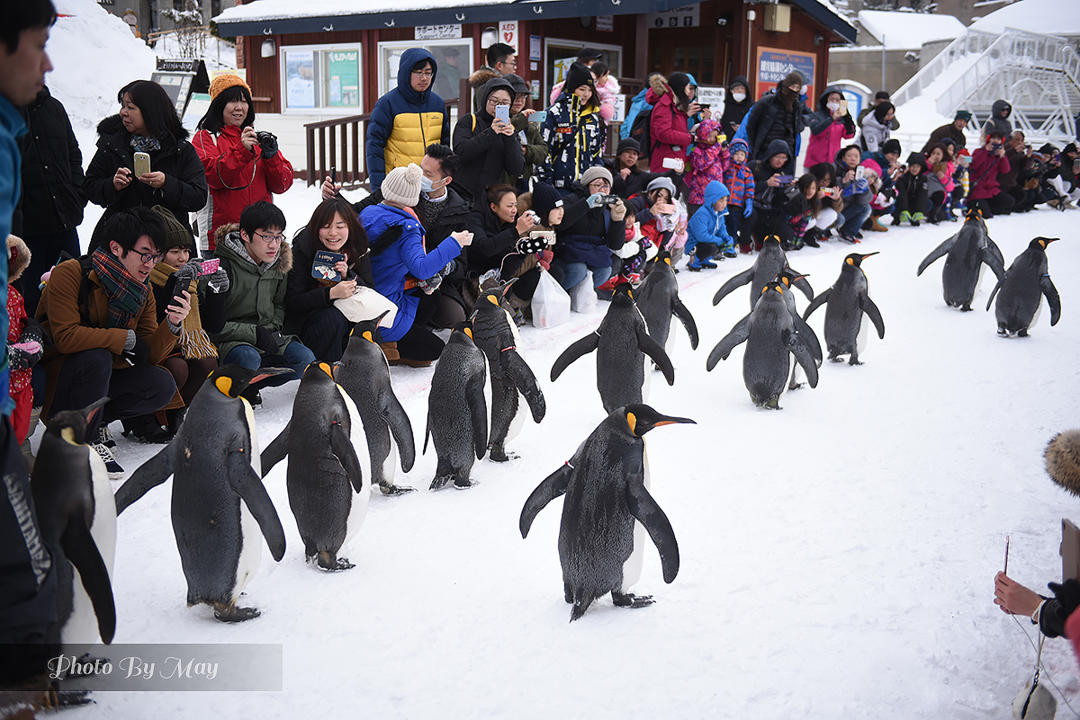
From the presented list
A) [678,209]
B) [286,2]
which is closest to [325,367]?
[678,209]

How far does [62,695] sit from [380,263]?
2.97m

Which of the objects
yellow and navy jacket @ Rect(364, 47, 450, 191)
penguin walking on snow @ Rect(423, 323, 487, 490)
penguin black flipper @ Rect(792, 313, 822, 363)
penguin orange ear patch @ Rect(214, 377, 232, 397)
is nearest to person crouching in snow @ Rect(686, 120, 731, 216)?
yellow and navy jacket @ Rect(364, 47, 450, 191)

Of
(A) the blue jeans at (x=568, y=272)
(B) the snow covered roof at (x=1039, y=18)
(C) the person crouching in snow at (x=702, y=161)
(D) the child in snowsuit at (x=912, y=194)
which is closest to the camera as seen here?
(A) the blue jeans at (x=568, y=272)

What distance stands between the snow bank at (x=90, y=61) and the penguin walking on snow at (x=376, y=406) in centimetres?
990

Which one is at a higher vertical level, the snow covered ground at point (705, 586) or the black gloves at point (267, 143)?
the black gloves at point (267, 143)

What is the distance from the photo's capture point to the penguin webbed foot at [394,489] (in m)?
3.16

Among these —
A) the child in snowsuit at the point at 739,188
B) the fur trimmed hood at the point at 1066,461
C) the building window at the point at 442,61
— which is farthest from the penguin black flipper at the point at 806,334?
the building window at the point at 442,61

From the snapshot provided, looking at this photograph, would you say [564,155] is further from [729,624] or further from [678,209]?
[729,624]

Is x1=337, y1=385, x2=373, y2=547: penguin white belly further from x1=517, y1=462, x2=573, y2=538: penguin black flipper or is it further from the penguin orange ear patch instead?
x1=517, y1=462, x2=573, y2=538: penguin black flipper

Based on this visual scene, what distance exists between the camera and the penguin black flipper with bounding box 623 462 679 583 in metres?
2.20

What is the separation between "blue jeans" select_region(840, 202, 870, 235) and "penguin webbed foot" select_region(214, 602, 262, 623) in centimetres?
861

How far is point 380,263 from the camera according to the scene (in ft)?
15.2

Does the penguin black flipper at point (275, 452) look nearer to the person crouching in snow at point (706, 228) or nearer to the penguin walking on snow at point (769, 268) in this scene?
the penguin walking on snow at point (769, 268)

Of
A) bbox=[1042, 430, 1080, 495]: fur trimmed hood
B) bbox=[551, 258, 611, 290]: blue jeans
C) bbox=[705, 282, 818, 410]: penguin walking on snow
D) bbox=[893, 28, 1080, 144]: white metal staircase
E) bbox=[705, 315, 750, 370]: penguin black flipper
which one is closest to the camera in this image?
bbox=[1042, 430, 1080, 495]: fur trimmed hood
